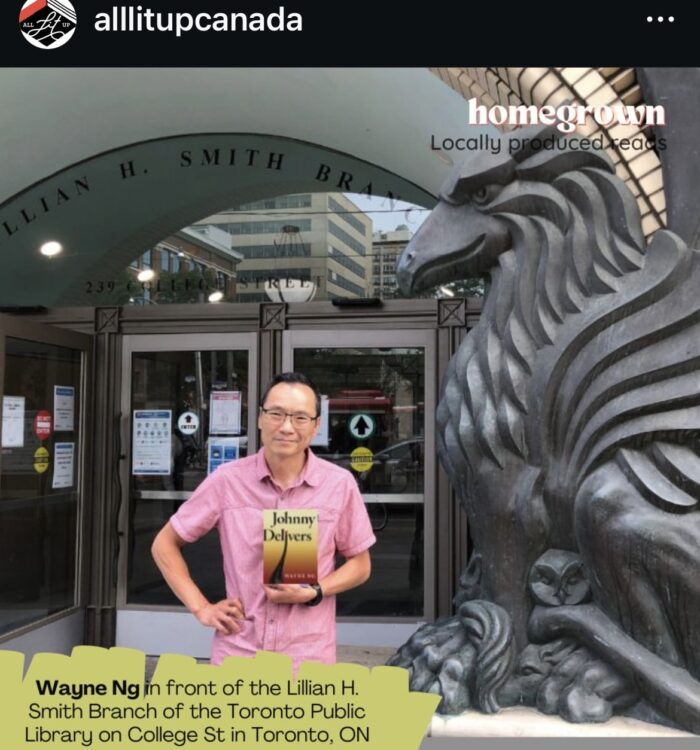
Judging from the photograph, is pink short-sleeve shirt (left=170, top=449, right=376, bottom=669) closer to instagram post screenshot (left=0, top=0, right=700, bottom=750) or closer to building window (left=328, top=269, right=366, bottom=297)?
instagram post screenshot (left=0, top=0, right=700, bottom=750)

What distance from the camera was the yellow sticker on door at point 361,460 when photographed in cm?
535

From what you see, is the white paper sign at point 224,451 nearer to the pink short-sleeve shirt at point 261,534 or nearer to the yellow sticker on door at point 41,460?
the yellow sticker on door at point 41,460

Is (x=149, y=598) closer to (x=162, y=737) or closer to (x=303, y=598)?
(x=162, y=737)

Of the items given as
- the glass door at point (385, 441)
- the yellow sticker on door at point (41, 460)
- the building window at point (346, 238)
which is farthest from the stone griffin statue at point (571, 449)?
the yellow sticker on door at point (41, 460)

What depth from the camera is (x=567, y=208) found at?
11.1ft

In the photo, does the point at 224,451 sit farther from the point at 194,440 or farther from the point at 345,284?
the point at 345,284

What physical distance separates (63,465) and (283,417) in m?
3.51

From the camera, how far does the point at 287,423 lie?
2236 millimetres

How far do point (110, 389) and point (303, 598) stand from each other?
3.65 meters

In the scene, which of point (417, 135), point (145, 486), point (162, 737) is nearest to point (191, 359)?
point (145, 486)

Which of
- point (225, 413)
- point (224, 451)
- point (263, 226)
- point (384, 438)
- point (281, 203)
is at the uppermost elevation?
point (281, 203)
